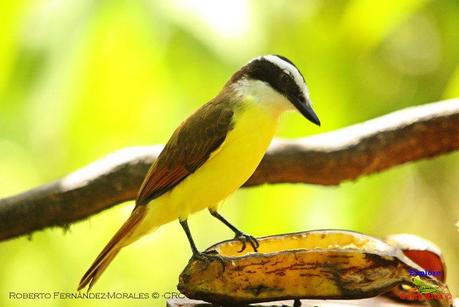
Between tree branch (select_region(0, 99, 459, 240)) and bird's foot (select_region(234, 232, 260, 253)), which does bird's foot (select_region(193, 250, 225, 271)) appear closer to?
bird's foot (select_region(234, 232, 260, 253))

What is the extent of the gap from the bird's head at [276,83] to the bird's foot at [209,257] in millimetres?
284

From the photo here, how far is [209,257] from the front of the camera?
1.33 m

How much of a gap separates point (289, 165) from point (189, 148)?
340 mm

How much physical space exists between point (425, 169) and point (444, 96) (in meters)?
0.28

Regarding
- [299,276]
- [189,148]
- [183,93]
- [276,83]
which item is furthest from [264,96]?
[183,93]

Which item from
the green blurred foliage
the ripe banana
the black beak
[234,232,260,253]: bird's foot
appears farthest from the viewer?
the green blurred foliage

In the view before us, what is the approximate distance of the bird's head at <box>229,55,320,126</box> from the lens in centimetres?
145

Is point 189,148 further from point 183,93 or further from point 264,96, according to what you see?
point 183,93

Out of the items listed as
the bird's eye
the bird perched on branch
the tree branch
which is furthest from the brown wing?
the tree branch

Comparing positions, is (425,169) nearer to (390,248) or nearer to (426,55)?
(426,55)

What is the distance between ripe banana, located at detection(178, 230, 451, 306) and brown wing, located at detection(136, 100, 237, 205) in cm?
28

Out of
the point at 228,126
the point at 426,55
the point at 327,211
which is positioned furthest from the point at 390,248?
the point at 426,55

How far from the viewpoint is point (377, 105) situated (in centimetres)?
255

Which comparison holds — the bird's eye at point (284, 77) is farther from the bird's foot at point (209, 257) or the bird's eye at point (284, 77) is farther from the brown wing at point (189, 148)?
the bird's foot at point (209, 257)
